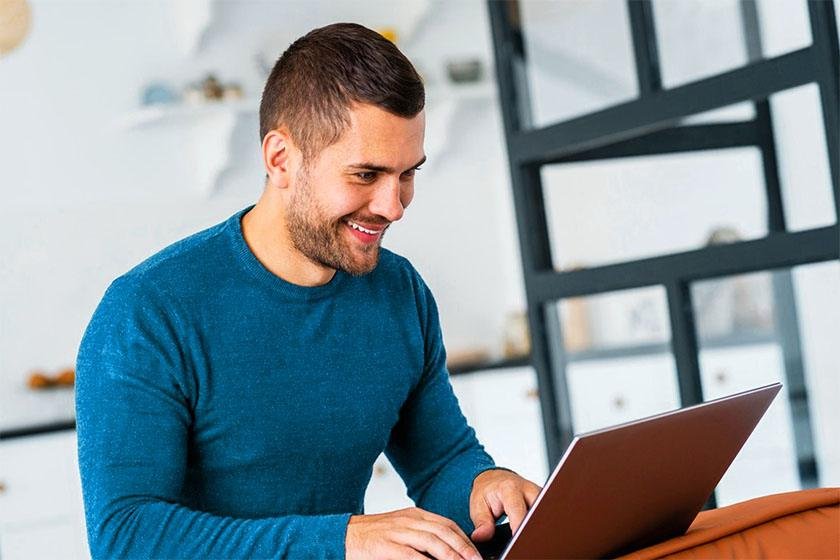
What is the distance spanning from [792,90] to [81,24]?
290 cm

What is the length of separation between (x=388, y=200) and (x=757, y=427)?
145cm

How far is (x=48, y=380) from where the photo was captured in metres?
4.20

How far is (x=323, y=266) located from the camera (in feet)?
5.45

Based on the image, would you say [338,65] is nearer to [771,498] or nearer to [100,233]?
[771,498]

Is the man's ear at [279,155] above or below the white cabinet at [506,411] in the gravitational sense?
above

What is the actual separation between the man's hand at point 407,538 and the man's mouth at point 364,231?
43cm

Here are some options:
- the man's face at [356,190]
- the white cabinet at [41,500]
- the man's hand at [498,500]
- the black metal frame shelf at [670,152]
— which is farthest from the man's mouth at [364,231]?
the white cabinet at [41,500]

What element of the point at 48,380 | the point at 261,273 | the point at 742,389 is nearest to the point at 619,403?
the point at 742,389

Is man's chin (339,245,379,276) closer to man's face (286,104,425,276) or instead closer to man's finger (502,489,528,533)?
man's face (286,104,425,276)

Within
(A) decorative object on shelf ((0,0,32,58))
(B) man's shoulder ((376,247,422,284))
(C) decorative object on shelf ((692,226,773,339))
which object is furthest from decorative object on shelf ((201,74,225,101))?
(B) man's shoulder ((376,247,422,284))

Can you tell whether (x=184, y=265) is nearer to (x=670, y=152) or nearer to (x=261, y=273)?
(x=261, y=273)

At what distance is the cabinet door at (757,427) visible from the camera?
263cm

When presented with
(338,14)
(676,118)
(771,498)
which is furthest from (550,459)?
(338,14)

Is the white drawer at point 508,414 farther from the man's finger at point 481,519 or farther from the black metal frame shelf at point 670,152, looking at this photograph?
the man's finger at point 481,519
